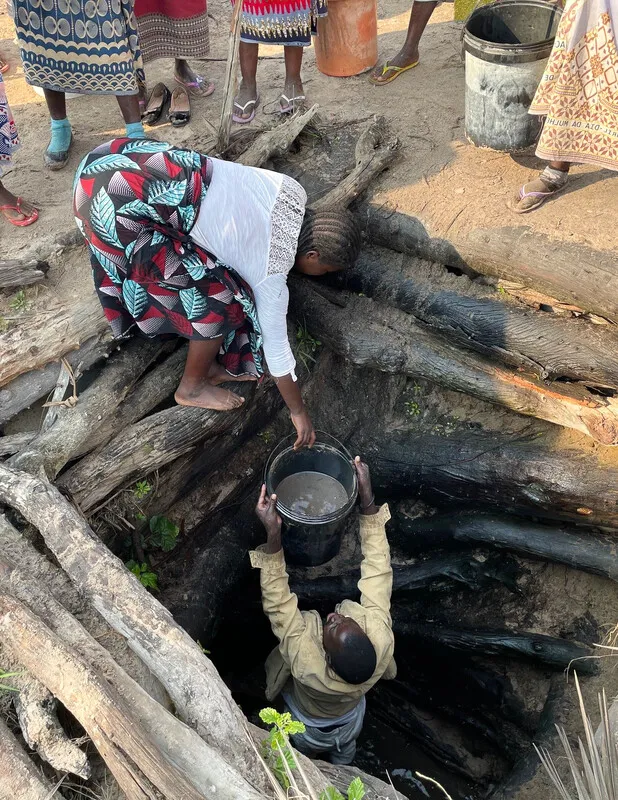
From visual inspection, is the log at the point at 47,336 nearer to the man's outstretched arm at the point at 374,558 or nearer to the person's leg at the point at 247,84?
the man's outstretched arm at the point at 374,558

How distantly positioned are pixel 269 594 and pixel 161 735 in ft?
3.74

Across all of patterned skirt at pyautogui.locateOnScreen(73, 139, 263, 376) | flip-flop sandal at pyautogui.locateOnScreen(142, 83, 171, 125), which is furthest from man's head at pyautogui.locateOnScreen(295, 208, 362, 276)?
flip-flop sandal at pyautogui.locateOnScreen(142, 83, 171, 125)

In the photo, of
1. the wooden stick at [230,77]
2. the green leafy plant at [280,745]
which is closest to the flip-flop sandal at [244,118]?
the wooden stick at [230,77]

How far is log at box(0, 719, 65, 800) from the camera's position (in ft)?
6.10

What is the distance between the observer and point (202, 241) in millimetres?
2520

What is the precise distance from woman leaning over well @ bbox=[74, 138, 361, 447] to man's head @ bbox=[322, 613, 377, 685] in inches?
31.1

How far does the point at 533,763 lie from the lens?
10.6 feet

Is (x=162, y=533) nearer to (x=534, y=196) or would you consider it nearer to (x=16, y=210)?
→ (x=16, y=210)

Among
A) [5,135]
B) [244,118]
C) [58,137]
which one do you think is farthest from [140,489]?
[244,118]

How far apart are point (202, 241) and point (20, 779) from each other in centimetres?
173

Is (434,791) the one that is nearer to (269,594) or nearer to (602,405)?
(269,594)

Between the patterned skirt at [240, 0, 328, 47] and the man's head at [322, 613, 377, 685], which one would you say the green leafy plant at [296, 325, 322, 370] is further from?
the patterned skirt at [240, 0, 328, 47]

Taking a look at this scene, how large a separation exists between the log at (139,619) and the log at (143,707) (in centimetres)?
8

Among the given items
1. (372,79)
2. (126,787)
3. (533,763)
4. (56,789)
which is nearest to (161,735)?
(126,787)
